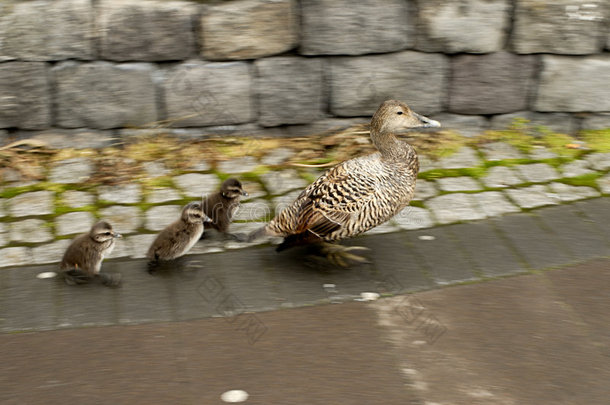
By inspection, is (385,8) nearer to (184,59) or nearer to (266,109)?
(266,109)

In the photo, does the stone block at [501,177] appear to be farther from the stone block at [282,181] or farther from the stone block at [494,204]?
the stone block at [282,181]

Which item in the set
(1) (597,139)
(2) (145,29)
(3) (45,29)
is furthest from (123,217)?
(1) (597,139)

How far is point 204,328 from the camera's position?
15.0 ft

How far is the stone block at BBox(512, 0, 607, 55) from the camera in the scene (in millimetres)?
6691

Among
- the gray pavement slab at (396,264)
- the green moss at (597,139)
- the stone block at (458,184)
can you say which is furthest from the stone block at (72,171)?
the green moss at (597,139)

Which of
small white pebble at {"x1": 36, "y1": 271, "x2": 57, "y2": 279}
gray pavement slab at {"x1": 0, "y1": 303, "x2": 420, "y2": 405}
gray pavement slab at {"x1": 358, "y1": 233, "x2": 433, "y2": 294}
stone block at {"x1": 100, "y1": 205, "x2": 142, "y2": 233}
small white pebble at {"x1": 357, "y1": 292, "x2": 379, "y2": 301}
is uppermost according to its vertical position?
stone block at {"x1": 100, "y1": 205, "x2": 142, "y2": 233}

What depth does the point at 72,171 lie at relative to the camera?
21.0ft

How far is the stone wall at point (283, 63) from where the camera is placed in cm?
636

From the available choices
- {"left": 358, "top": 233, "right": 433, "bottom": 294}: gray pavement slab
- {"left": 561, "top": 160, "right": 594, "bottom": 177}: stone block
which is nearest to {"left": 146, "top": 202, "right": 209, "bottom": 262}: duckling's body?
{"left": 358, "top": 233, "right": 433, "bottom": 294}: gray pavement slab

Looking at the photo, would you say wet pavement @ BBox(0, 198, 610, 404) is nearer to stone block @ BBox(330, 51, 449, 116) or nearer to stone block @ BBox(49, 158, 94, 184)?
stone block @ BBox(49, 158, 94, 184)

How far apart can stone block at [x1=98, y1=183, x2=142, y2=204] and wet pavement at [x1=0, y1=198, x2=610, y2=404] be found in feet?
3.01

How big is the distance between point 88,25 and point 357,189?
2839 millimetres

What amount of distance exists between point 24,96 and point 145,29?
3.85ft

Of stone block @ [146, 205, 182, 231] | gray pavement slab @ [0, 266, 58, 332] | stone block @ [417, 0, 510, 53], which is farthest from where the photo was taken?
stone block @ [417, 0, 510, 53]
